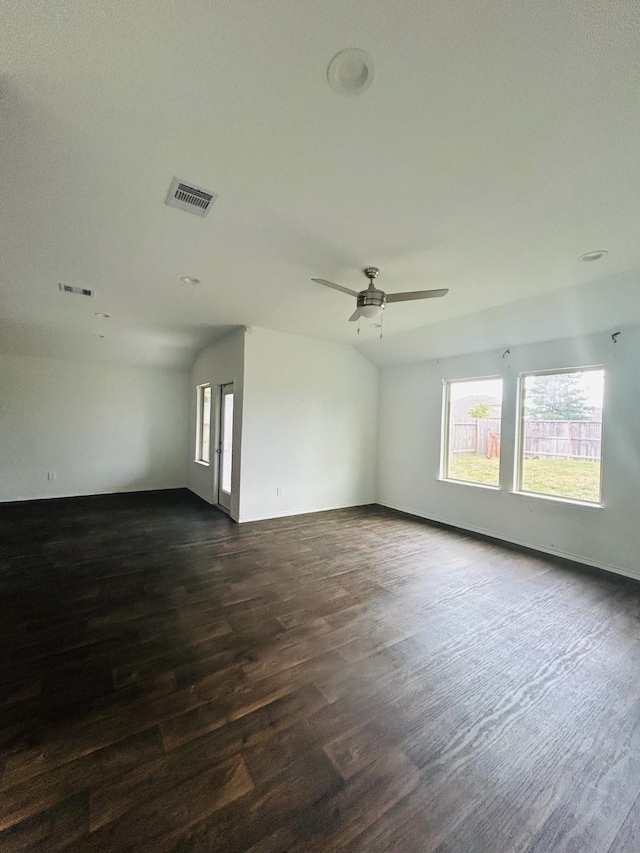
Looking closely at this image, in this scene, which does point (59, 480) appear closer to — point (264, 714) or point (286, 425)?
point (286, 425)

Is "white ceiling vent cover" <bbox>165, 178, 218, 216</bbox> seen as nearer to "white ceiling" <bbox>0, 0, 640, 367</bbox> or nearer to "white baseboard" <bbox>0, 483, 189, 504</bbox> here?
"white ceiling" <bbox>0, 0, 640, 367</bbox>

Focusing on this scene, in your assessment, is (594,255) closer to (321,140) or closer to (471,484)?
(321,140)

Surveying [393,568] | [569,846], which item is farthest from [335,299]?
[569,846]

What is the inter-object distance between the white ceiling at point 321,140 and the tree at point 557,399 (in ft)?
4.32

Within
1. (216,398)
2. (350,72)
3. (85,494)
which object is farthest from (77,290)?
(85,494)

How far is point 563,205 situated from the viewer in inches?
76.3

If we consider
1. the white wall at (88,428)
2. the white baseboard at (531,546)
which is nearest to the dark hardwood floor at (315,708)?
the white baseboard at (531,546)

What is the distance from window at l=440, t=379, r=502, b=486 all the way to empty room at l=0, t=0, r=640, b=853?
0.08 metres

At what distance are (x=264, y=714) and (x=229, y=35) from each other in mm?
2934

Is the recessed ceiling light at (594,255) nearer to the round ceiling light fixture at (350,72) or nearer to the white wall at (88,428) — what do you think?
the round ceiling light fixture at (350,72)

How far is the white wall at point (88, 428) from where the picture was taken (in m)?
5.74

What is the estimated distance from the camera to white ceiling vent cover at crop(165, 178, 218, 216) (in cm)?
192

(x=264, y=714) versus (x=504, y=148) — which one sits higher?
(x=504, y=148)

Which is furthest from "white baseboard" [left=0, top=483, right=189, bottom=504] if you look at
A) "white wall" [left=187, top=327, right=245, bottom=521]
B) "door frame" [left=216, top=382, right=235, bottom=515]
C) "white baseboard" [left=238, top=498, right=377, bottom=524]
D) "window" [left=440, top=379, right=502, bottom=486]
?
"window" [left=440, top=379, right=502, bottom=486]
